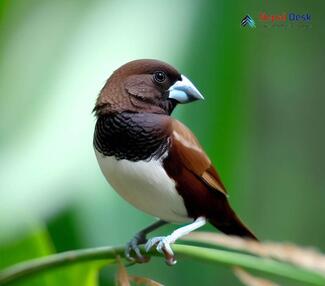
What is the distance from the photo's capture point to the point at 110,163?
76cm

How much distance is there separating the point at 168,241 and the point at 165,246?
0.09 feet

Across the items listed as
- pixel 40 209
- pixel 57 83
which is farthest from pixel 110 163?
pixel 40 209

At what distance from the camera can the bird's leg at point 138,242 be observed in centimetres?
75

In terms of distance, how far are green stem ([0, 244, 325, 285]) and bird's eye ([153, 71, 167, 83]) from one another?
0.67 ft

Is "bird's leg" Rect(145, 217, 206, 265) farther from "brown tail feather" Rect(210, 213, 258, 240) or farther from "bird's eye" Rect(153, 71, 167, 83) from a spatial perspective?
"bird's eye" Rect(153, 71, 167, 83)

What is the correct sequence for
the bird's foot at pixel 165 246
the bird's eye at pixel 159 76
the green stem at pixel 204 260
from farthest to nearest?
1. the bird's eye at pixel 159 76
2. the bird's foot at pixel 165 246
3. the green stem at pixel 204 260

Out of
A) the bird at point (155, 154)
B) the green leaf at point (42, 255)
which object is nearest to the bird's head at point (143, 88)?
the bird at point (155, 154)

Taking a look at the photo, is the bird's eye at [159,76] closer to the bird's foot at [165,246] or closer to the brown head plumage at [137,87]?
the brown head plumage at [137,87]

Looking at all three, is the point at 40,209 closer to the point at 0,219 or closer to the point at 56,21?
the point at 0,219

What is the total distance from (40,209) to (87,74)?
323mm

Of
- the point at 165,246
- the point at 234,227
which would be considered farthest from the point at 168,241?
the point at 234,227

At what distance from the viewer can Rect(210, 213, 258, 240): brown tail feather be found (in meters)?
0.86

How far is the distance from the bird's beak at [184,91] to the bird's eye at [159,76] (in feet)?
0.05

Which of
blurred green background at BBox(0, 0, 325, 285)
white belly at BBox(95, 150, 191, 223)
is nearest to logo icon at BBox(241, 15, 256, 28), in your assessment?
blurred green background at BBox(0, 0, 325, 285)
